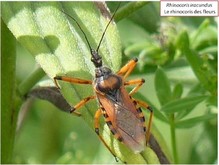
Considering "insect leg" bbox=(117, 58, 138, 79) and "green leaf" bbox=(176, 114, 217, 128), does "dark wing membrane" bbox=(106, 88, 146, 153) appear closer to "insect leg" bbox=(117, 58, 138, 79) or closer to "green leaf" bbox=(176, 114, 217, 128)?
"insect leg" bbox=(117, 58, 138, 79)

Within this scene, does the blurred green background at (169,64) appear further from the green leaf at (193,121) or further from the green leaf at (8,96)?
the green leaf at (8,96)

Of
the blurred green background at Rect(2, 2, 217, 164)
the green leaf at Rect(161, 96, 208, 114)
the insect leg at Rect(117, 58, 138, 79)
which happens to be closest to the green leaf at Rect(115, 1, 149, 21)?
the blurred green background at Rect(2, 2, 217, 164)

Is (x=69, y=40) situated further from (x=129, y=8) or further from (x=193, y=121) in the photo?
(x=193, y=121)

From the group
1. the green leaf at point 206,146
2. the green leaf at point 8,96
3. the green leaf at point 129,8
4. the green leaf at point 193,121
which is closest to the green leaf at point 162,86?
the green leaf at point 193,121

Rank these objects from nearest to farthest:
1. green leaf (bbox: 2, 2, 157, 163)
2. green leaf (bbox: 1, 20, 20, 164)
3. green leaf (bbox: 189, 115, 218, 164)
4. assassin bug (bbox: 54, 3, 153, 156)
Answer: green leaf (bbox: 2, 2, 157, 163)
assassin bug (bbox: 54, 3, 153, 156)
green leaf (bbox: 1, 20, 20, 164)
green leaf (bbox: 189, 115, 218, 164)

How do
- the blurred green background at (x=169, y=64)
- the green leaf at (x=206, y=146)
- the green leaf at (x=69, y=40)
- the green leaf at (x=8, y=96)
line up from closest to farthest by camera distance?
the green leaf at (x=69, y=40), the green leaf at (x=8, y=96), the blurred green background at (x=169, y=64), the green leaf at (x=206, y=146)

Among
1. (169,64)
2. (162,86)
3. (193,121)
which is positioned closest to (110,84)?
(162,86)
